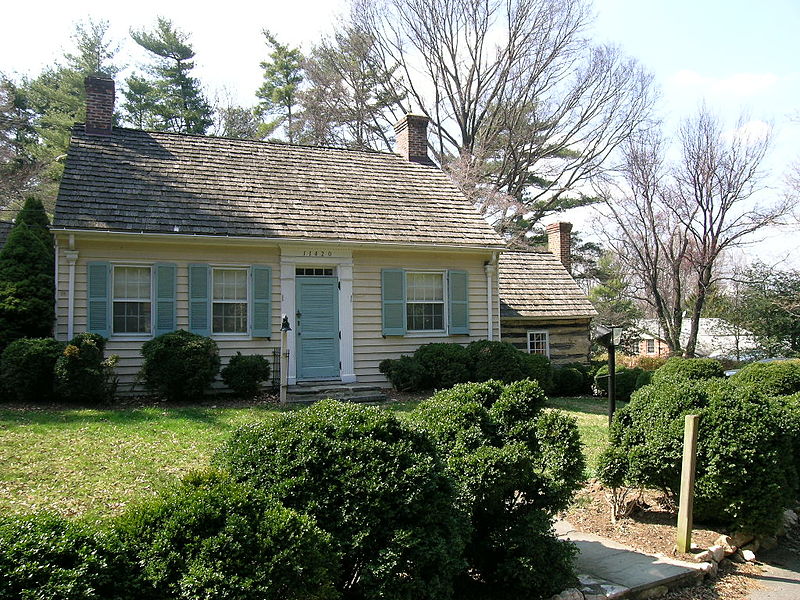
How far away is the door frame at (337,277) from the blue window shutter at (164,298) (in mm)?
2241

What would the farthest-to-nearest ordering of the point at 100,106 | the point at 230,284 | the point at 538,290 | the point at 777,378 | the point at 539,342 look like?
the point at 538,290
the point at 539,342
the point at 100,106
the point at 230,284
the point at 777,378

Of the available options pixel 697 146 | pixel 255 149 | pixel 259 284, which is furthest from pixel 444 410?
pixel 697 146

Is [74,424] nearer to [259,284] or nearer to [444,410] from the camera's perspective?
[259,284]

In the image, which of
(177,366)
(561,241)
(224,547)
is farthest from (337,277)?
(224,547)

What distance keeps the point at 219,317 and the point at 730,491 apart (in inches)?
393

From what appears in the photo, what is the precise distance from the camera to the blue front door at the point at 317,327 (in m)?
13.4

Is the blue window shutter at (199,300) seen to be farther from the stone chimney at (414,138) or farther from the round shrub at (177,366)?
the stone chimney at (414,138)

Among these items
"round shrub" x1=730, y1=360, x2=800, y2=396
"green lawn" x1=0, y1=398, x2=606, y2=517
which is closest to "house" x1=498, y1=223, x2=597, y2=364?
"green lawn" x1=0, y1=398, x2=606, y2=517

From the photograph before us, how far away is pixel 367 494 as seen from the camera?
146 inches

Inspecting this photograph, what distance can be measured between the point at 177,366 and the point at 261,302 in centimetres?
246

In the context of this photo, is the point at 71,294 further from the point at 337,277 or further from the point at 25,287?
the point at 337,277

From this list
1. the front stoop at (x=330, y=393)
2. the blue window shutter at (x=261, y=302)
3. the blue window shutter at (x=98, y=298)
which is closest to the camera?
the blue window shutter at (x=98, y=298)

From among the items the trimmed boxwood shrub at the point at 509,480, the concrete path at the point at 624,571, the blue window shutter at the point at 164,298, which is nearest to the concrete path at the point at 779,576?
the concrete path at the point at 624,571

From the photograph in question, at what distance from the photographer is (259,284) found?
42.9ft
